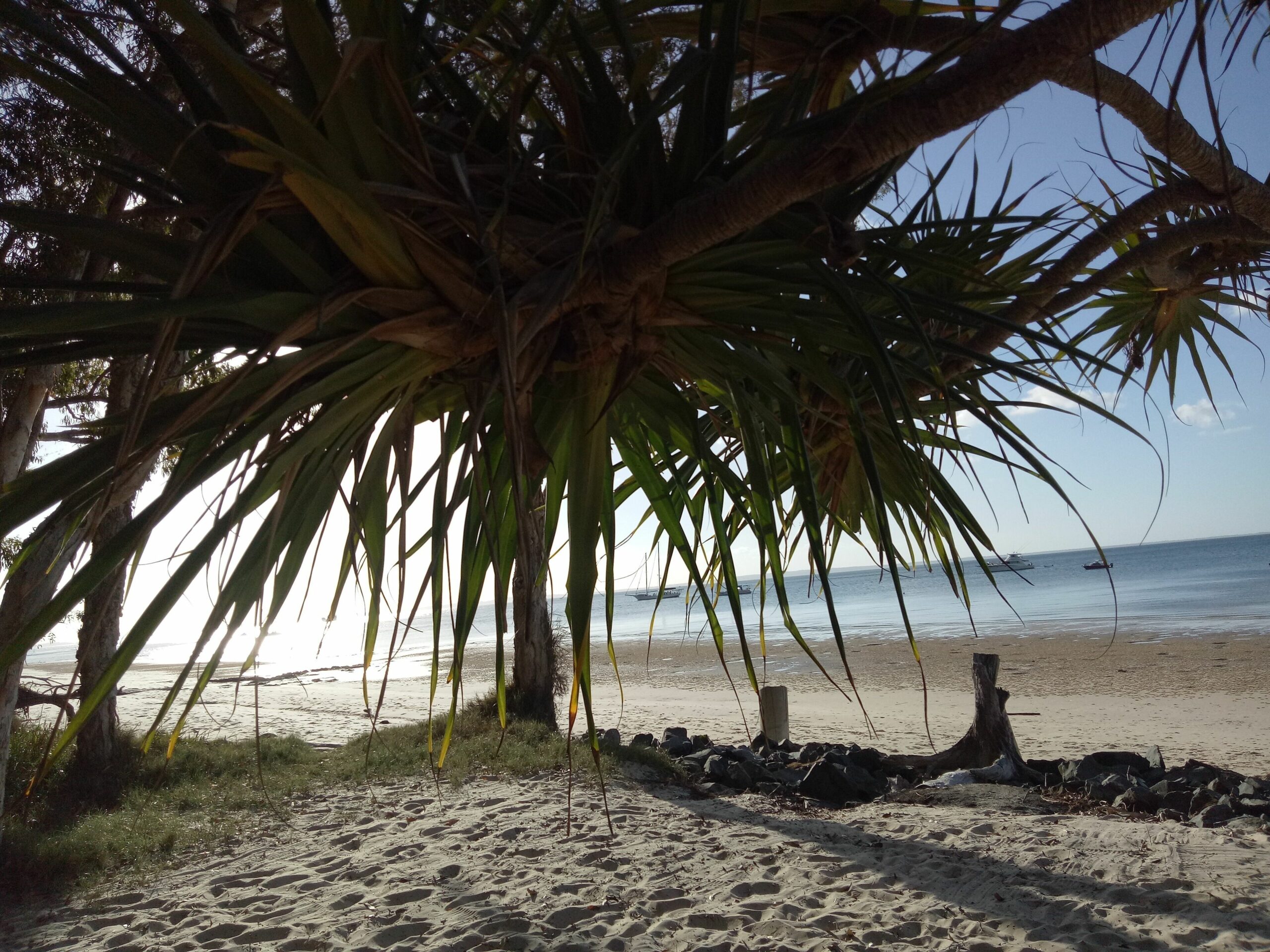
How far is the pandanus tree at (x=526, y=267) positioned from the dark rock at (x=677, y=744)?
18.9 feet

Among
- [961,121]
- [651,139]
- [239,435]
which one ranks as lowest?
[239,435]

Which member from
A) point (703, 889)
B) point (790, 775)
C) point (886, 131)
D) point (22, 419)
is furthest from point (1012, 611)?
point (886, 131)

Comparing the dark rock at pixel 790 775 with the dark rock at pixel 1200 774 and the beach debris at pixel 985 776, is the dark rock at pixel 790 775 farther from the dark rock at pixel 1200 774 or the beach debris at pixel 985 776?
the dark rock at pixel 1200 774

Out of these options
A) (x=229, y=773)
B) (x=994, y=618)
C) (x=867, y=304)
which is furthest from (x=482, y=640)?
(x=867, y=304)

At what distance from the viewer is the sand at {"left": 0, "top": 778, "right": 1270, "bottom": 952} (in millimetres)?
2984

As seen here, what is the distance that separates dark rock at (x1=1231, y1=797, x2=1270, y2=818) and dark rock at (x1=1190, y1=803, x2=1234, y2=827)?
0.08 meters

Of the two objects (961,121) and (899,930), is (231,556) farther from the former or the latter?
(899,930)

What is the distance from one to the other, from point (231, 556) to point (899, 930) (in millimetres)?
2610

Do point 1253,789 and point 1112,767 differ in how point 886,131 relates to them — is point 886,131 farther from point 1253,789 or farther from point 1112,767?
point 1112,767

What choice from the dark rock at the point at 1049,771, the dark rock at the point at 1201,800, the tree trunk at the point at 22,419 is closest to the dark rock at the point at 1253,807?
the dark rock at the point at 1201,800

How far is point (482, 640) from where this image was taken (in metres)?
41.2

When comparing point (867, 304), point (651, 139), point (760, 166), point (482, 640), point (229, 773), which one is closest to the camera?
point (760, 166)

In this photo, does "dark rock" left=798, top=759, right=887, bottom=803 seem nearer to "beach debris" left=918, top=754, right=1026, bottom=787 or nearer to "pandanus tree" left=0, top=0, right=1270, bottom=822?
"beach debris" left=918, top=754, right=1026, bottom=787

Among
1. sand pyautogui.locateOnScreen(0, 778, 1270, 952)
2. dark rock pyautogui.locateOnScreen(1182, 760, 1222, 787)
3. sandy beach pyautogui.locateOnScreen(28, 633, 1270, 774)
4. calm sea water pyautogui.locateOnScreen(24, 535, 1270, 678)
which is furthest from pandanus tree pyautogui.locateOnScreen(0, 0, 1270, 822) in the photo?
sandy beach pyautogui.locateOnScreen(28, 633, 1270, 774)
